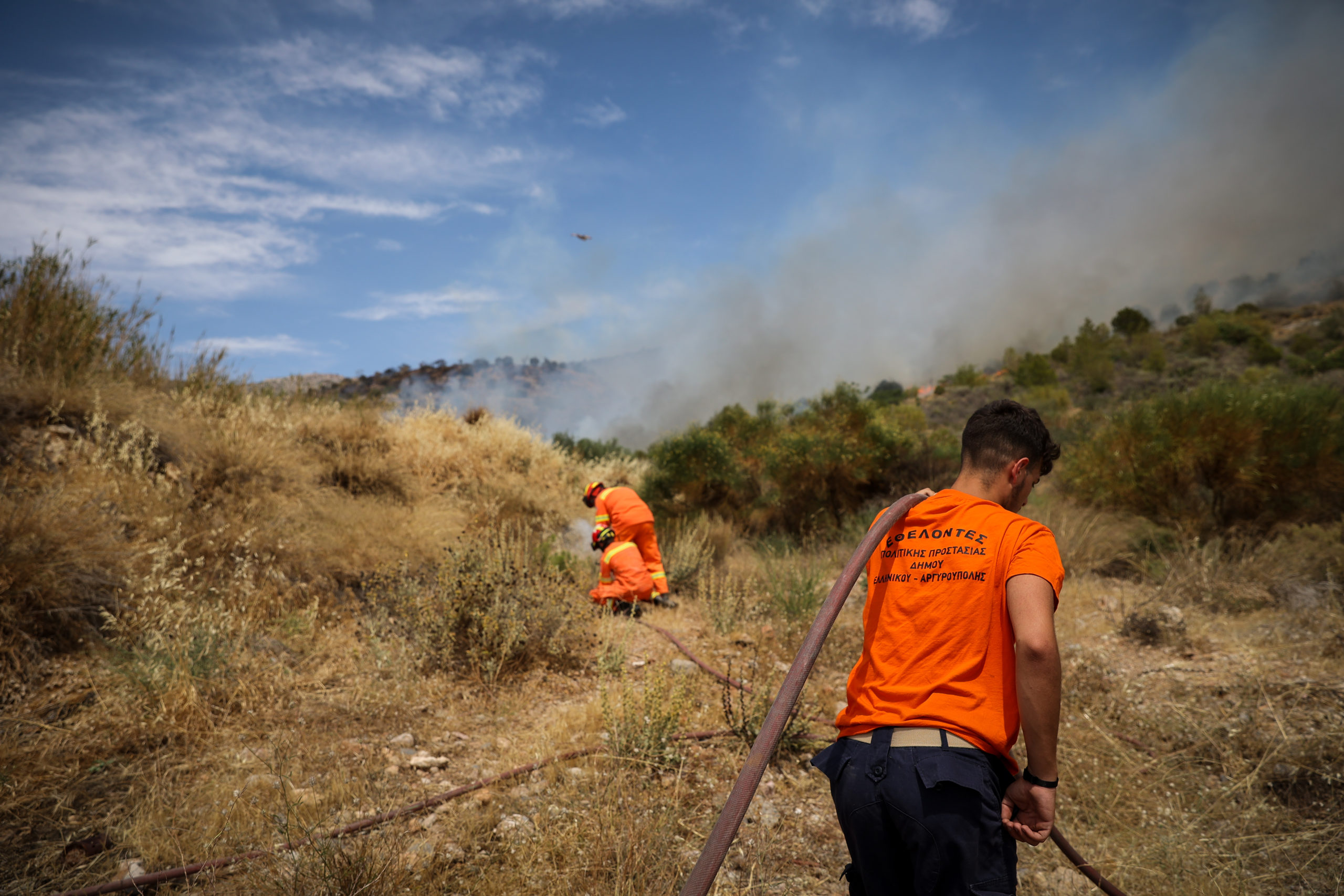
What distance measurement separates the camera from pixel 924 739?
1676 mm

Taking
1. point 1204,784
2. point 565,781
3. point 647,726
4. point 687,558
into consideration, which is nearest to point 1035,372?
point 687,558

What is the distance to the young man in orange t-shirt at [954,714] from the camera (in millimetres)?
1604

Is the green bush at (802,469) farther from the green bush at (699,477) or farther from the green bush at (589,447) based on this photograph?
the green bush at (589,447)

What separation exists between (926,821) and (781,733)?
40 cm

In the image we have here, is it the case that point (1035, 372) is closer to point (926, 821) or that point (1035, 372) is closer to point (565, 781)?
point (565, 781)

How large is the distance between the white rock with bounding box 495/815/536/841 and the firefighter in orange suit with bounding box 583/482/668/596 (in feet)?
12.5

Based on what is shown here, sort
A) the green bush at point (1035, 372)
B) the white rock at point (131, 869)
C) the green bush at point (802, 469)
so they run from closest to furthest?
the white rock at point (131, 869), the green bush at point (802, 469), the green bush at point (1035, 372)

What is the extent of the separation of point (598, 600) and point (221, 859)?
427 centimetres

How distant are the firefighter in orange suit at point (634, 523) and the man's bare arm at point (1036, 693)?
5247 mm

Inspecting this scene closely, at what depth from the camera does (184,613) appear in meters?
4.46

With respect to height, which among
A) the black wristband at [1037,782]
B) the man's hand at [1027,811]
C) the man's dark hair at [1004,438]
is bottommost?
the man's hand at [1027,811]

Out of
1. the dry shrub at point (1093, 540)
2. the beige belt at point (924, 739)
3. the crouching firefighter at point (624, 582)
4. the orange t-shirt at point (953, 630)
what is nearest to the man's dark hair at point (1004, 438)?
the orange t-shirt at point (953, 630)

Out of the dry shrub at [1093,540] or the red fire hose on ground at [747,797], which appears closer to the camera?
the red fire hose on ground at [747,797]

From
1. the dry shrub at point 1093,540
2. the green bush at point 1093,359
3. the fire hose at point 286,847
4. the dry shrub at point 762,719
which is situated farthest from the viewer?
the green bush at point 1093,359
